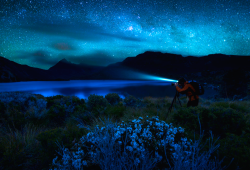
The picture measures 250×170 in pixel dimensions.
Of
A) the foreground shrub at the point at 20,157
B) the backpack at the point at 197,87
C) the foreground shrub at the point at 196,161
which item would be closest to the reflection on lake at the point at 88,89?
the foreground shrub at the point at 20,157

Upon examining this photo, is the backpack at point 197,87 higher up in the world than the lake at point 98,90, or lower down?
higher up

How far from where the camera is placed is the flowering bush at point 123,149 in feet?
6.27

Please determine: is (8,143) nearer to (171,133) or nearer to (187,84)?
(171,133)

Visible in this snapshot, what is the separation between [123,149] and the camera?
2.33m

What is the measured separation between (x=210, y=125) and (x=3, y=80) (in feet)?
312

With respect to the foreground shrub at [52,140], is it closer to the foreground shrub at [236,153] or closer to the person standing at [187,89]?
the foreground shrub at [236,153]

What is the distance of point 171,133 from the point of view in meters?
2.56

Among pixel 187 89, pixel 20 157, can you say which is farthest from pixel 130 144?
pixel 187 89

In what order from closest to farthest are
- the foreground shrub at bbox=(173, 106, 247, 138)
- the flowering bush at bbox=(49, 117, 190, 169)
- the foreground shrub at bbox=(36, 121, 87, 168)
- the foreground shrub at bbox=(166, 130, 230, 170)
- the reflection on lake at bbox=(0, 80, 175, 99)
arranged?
the foreground shrub at bbox=(166, 130, 230, 170), the flowering bush at bbox=(49, 117, 190, 169), the foreground shrub at bbox=(36, 121, 87, 168), the foreground shrub at bbox=(173, 106, 247, 138), the reflection on lake at bbox=(0, 80, 175, 99)

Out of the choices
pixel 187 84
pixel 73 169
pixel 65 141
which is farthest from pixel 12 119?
pixel 187 84

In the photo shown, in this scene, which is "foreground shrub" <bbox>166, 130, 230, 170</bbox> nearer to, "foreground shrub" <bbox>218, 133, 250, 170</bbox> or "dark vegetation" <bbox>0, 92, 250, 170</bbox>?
"dark vegetation" <bbox>0, 92, 250, 170</bbox>

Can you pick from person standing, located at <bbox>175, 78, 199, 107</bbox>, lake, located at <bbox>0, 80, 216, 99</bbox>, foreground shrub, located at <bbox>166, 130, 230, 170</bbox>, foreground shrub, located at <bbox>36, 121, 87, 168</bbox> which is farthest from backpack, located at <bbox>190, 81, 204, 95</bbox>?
lake, located at <bbox>0, 80, 216, 99</bbox>

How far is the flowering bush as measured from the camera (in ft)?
6.27

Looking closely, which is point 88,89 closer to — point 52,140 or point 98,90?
point 98,90
